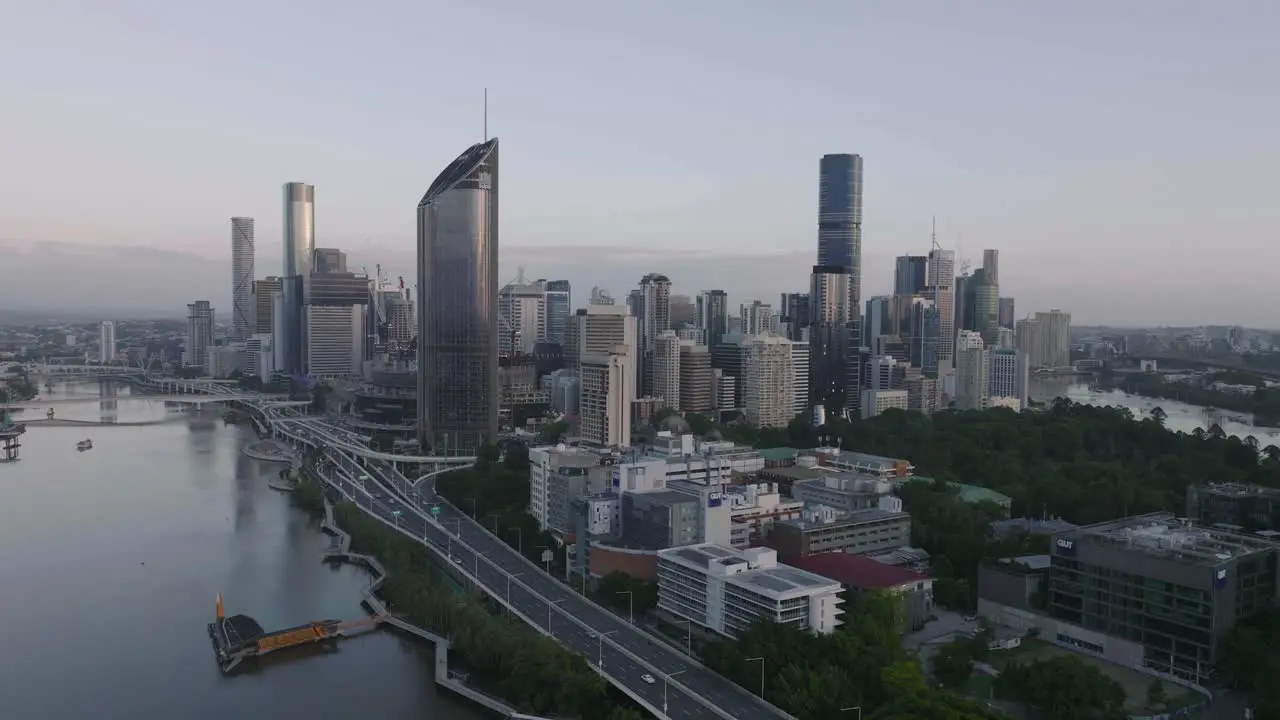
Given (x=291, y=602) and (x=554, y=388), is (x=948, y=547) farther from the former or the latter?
(x=554, y=388)

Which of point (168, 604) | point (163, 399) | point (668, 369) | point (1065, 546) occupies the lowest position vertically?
point (168, 604)

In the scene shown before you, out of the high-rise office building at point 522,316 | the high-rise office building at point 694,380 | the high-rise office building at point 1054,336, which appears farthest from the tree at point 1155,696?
the high-rise office building at point 1054,336

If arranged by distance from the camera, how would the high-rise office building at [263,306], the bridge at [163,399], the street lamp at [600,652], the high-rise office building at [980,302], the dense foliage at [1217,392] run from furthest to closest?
1. the high-rise office building at [263,306]
2. the high-rise office building at [980,302]
3. the bridge at [163,399]
4. the dense foliage at [1217,392]
5. the street lamp at [600,652]

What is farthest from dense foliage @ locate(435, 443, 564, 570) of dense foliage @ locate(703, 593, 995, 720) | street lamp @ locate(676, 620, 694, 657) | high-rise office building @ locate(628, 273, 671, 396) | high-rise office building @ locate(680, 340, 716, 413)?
high-rise office building @ locate(628, 273, 671, 396)

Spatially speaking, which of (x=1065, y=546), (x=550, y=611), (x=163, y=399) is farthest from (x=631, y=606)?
(x=163, y=399)

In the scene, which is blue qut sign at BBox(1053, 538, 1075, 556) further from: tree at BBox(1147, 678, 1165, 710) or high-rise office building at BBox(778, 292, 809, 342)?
high-rise office building at BBox(778, 292, 809, 342)

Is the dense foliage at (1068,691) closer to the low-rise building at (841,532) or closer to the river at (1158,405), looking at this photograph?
the low-rise building at (841,532)

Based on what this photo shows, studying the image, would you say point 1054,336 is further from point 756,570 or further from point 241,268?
point 756,570
